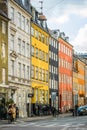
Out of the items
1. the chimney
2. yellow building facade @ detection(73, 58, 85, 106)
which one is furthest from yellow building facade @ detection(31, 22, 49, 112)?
yellow building facade @ detection(73, 58, 85, 106)

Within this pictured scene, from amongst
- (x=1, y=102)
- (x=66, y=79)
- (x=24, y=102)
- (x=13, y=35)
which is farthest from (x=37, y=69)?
(x=66, y=79)

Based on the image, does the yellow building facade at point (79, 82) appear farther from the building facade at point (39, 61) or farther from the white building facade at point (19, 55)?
the white building facade at point (19, 55)

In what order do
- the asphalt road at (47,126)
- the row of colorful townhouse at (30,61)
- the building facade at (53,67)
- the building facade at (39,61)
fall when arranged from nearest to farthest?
the asphalt road at (47,126), the row of colorful townhouse at (30,61), the building facade at (39,61), the building facade at (53,67)

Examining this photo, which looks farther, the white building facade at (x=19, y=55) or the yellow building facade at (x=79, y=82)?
the yellow building facade at (x=79, y=82)

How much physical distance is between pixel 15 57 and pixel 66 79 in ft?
146

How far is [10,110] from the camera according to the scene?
150 feet

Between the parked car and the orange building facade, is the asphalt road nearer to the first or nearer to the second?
the parked car

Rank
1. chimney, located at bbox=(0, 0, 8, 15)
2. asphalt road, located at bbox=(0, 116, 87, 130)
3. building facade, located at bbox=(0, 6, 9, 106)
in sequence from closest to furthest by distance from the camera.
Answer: asphalt road, located at bbox=(0, 116, 87, 130) → building facade, located at bbox=(0, 6, 9, 106) → chimney, located at bbox=(0, 0, 8, 15)

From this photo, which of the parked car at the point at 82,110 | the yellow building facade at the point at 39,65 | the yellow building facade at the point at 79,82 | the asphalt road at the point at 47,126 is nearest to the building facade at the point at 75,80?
the yellow building facade at the point at 79,82

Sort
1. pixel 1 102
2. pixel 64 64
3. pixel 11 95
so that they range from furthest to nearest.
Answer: pixel 64 64 < pixel 11 95 < pixel 1 102

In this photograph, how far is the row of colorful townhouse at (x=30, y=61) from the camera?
203 feet

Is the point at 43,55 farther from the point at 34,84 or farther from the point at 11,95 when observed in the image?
the point at 11,95

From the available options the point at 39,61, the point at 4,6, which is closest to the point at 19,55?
the point at 4,6

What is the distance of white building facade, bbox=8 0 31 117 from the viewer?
210 feet
